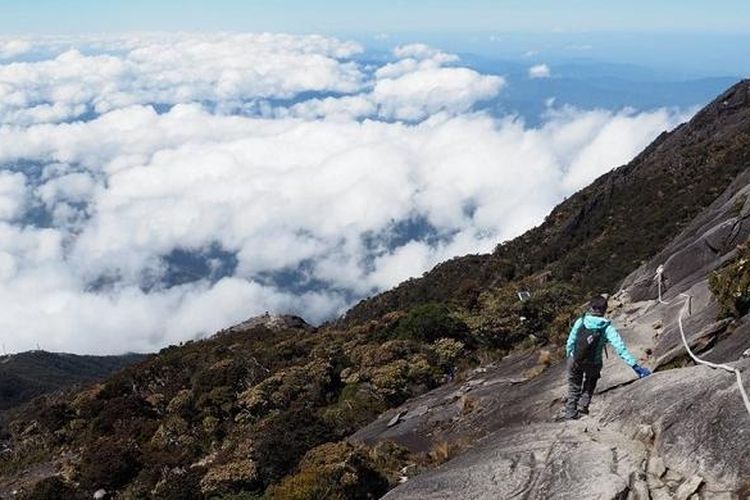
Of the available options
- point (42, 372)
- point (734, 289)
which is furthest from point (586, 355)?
point (42, 372)

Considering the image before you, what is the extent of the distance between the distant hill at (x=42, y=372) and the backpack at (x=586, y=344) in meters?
86.9

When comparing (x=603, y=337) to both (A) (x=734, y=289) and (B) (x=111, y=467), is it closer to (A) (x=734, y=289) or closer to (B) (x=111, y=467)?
(A) (x=734, y=289)

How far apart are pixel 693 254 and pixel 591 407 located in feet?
34.7

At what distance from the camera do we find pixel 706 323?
44.3 feet

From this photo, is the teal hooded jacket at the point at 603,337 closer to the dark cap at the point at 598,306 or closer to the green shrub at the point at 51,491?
the dark cap at the point at 598,306

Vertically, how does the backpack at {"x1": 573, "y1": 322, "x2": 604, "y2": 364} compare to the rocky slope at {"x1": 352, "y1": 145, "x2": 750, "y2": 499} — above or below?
above

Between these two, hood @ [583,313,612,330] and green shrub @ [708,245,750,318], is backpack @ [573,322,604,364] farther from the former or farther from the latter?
green shrub @ [708,245,750,318]

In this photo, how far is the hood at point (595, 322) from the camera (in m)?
10.7

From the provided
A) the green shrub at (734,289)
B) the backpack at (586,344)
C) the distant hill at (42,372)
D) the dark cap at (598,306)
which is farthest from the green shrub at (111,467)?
the distant hill at (42,372)

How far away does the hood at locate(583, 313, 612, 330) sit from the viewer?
35.2ft

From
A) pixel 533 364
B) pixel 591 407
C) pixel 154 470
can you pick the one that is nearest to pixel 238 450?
pixel 154 470

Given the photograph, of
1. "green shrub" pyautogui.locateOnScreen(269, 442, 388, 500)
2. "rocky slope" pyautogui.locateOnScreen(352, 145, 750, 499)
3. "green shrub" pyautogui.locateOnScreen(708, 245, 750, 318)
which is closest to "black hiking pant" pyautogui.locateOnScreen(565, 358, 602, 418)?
"rocky slope" pyautogui.locateOnScreen(352, 145, 750, 499)

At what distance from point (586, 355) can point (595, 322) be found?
585 mm

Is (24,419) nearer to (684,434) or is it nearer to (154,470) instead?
(154,470)
